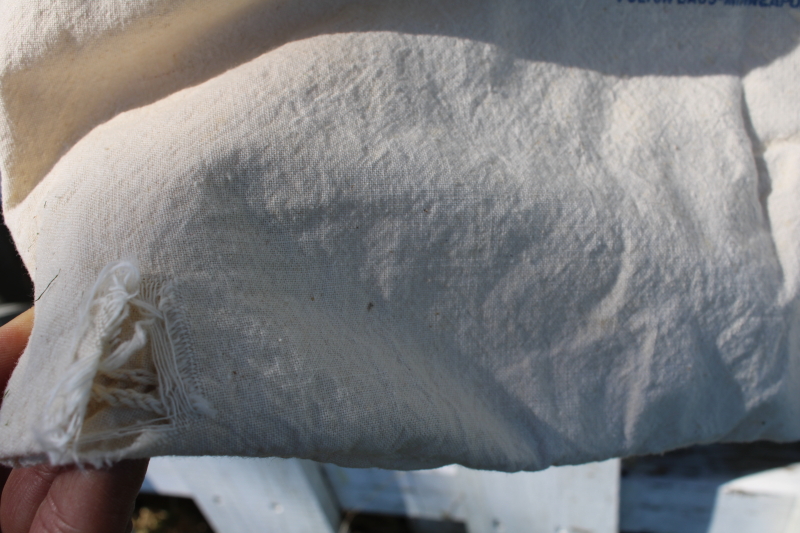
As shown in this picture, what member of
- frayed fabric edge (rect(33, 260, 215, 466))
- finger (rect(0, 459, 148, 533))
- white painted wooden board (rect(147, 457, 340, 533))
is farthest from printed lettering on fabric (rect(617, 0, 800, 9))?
white painted wooden board (rect(147, 457, 340, 533))

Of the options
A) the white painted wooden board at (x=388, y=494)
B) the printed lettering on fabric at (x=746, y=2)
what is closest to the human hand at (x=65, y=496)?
the white painted wooden board at (x=388, y=494)

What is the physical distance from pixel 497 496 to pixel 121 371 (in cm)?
83

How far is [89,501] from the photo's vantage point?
1.47 ft

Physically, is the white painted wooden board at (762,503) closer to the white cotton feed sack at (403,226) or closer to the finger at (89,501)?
the white cotton feed sack at (403,226)

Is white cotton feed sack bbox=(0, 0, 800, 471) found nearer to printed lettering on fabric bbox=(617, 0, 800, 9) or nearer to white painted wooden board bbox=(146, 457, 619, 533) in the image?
printed lettering on fabric bbox=(617, 0, 800, 9)

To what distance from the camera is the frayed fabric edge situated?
361 millimetres

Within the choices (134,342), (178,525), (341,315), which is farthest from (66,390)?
(178,525)

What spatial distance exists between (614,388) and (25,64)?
0.76m

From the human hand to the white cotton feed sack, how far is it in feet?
0.26

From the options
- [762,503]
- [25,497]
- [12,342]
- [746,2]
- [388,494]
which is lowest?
[388,494]

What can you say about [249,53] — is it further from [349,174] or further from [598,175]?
[598,175]

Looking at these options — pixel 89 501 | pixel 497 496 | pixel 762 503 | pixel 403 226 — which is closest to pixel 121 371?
pixel 89 501

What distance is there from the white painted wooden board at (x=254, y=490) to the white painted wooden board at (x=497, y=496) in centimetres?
6

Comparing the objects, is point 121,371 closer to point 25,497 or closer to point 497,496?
point 25,497
